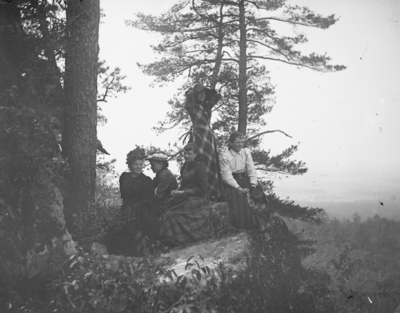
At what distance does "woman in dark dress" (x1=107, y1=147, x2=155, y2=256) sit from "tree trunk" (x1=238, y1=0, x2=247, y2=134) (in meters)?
4.08

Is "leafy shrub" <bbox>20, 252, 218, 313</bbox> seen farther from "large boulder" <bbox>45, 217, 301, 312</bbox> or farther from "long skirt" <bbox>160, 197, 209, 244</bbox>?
"long skirt" <bbox>160, 197, 209, 244</bbox>

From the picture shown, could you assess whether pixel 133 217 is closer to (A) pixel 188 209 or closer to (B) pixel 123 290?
(A) pixel 188 209

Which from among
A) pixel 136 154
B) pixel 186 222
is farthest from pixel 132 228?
pixel 136 154

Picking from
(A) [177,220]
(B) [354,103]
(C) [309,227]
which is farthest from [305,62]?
(A) [177,220]

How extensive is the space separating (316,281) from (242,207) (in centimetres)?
174

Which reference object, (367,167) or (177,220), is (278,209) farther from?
(177,220)

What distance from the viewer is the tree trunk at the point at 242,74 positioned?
939cm

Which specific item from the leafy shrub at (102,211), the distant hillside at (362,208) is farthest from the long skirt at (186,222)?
the distant hillside at (362,208)

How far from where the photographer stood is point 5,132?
530 centimetres

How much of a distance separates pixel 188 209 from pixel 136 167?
3.48 feet

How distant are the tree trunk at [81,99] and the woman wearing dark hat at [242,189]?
7.52ft

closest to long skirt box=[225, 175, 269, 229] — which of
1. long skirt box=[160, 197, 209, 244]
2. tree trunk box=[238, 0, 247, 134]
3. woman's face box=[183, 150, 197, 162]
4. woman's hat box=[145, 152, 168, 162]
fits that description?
long skirt box=[160, 197, 209, 244]

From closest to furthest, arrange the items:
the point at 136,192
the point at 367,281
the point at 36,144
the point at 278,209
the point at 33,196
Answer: the point at 33,196 → the point at 36,144 → the point at 136,192 → the point at 367,281 → the point at 278,209

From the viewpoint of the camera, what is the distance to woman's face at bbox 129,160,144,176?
239 inches
